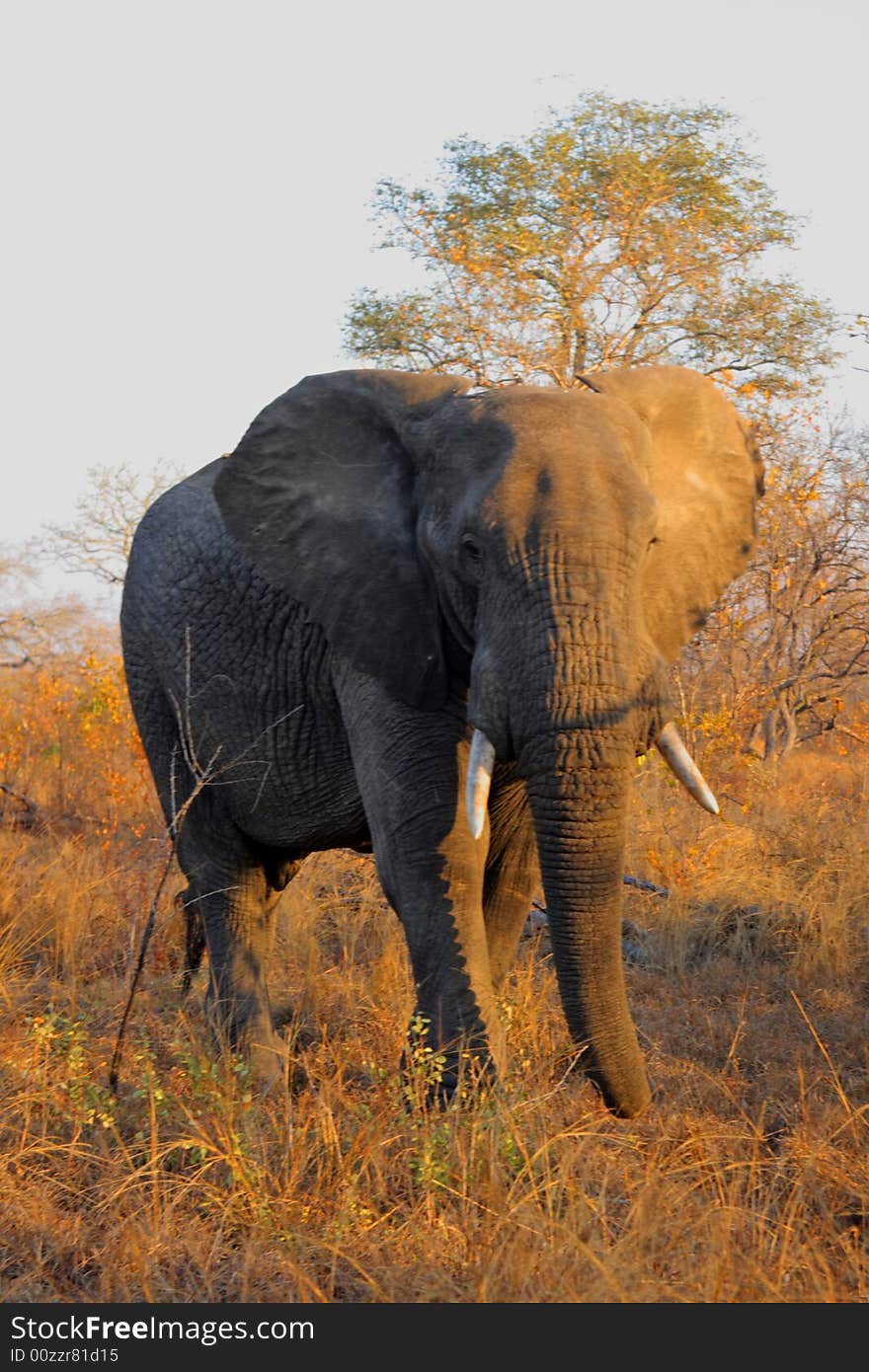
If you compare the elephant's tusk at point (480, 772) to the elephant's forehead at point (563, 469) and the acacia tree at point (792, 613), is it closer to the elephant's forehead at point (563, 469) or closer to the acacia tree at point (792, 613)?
the elephant's forehead at point (563, 469)

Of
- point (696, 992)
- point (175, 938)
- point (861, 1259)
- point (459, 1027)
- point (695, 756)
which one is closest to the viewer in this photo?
point (861, 1259)

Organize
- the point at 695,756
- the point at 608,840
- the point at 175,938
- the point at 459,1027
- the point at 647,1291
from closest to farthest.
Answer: the point at 647,1291
the point at 608,840
the point at 459,1027
the point at 175,938
the point at 695,756

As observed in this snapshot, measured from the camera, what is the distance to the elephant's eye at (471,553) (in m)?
4.16

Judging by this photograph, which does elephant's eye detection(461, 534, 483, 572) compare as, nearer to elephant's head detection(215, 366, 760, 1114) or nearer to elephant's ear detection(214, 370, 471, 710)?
elephant's head detection(215, 366, 760, 1114)

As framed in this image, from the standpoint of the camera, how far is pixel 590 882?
4.06 meters

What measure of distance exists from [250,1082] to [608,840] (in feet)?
4.60

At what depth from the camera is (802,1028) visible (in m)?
5.73

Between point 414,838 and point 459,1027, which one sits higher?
point 414,838

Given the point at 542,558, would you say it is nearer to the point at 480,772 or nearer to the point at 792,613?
the point at 480,772

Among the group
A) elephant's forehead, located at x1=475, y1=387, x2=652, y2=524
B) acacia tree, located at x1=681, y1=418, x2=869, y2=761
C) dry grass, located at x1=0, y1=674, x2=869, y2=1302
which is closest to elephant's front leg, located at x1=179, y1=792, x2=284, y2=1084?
dry grass, located at x1=0, y1=674, x2=869, y2=1302

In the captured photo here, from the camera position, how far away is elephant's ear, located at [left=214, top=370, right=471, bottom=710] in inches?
178

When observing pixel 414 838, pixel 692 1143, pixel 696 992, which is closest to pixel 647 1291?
pixel 692 1143

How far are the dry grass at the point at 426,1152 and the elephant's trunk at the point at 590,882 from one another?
12cm
